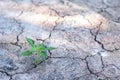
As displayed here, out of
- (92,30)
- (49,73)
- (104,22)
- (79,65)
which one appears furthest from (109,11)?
(49,73)

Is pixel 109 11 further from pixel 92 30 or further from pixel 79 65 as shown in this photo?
pixel 79 65

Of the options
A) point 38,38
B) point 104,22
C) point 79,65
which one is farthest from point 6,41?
point 104,22

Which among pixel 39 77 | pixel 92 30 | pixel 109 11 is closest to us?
pixel 39 77

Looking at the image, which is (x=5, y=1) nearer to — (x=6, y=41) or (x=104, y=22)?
(x=6, y=41)

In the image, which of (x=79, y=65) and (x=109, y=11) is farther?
(x=109, y=11)

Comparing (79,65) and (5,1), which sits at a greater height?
(5,1)

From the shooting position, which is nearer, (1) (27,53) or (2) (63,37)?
(1) (27,53)

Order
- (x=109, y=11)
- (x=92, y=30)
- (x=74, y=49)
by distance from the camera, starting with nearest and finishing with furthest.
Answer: (x=74, y=49) < (x=92, y=30) < (x=109, y=11)
